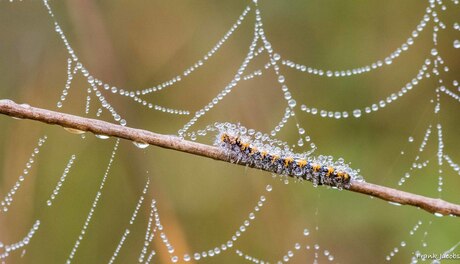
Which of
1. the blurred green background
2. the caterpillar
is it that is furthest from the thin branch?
the blurred green background

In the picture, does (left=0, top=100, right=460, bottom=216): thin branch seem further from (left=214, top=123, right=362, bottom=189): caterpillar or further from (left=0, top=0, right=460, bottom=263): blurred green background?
(left=0, top=0, right=460, bottom=263): blurred green background

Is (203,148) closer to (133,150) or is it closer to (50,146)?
(133,150)

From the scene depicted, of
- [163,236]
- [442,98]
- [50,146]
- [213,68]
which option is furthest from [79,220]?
[442,98]

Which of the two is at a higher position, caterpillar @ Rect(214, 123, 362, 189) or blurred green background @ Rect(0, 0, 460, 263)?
blurred green background @ Rect(0, 0, 460, 263)

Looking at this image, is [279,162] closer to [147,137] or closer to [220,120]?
[147,137]

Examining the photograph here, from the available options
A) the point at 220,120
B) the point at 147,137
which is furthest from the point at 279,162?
the point at 220,120

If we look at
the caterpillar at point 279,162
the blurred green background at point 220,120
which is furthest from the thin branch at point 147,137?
the blurred green background at point 220,120

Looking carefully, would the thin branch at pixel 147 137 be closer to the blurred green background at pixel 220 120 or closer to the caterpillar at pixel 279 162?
the caterpillar at pixel 279 162
